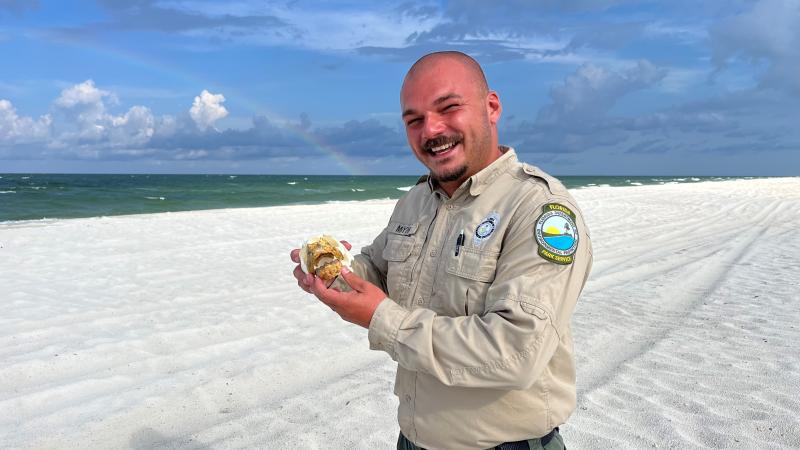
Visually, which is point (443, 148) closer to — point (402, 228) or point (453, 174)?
point (453, 174)

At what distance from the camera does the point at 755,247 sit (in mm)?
11078

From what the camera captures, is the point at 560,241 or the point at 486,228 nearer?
the point at 560,241

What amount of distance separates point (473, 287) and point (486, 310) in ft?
0.39

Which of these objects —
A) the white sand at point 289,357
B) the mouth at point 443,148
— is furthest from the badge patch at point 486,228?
the white sand at point 289,357

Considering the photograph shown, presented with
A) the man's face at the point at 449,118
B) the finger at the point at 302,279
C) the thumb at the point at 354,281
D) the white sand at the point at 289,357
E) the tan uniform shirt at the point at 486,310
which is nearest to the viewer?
the tan uniform shirt at the point at 486,310

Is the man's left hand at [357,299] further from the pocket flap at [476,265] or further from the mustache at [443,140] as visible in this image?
the mustache at [443,140]

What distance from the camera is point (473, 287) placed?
5.48 feet

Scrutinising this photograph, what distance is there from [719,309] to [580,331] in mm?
1922

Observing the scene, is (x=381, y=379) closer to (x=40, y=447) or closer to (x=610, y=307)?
(x=40, y=447)

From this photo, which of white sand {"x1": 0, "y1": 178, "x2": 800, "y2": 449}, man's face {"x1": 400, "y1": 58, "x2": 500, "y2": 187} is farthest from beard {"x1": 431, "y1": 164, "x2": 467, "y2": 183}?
white sand {"x1": 0, "y1": 178, "x2": 800, "y2": 449}

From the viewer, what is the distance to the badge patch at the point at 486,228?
5.50 ft

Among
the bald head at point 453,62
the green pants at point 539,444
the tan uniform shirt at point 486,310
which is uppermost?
the bald head at point 453,62

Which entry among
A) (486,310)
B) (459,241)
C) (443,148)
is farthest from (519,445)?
(443,148)

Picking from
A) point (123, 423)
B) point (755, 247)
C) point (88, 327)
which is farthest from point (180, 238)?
point (755, 247)
